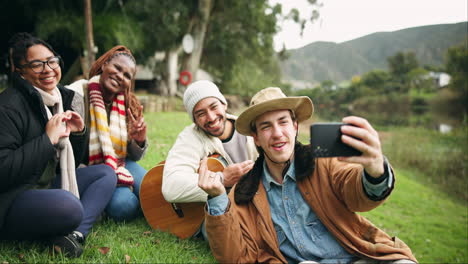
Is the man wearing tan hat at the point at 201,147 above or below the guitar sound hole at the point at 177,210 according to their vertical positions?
above

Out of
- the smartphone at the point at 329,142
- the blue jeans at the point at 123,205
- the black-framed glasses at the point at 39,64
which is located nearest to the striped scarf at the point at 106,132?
the blue jeans at the point at 123,205

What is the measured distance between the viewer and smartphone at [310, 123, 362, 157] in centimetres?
159

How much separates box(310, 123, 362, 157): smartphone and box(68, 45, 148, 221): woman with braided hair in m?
2.40

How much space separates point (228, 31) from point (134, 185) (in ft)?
68.6

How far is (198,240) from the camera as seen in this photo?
10.5 ft

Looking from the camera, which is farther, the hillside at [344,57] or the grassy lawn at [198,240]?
the hillside at [344,57]

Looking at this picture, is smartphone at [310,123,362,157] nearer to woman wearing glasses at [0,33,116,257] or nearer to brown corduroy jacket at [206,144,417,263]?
brown corduroy jacket at [206,144,417,263]

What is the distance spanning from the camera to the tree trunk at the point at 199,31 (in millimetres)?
19469

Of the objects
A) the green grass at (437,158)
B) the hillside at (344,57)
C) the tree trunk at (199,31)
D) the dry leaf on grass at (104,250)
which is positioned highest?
the hillside at (344,57)

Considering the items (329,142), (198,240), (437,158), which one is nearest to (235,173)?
(198,240)

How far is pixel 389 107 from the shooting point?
160 feet

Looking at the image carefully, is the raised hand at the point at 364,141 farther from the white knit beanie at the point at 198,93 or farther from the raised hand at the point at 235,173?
the white knit beanie at the point at 198,93

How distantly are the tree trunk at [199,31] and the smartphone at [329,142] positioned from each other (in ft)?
63.9

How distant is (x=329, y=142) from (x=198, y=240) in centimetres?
209
